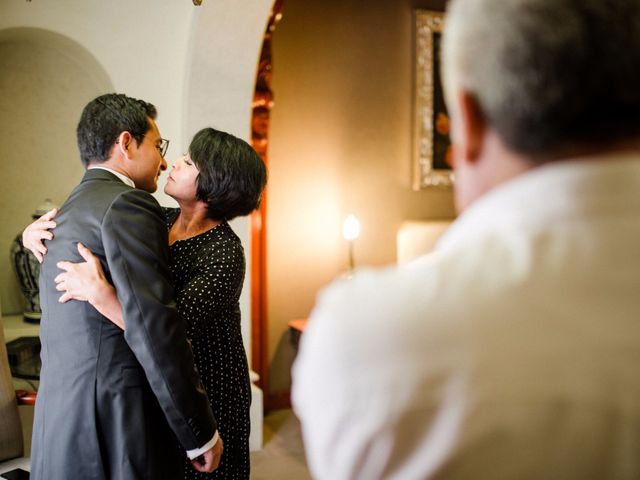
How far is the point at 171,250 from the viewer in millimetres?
1801

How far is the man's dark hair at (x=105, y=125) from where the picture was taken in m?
1.65

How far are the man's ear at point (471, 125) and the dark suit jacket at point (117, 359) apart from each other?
110 centimetres

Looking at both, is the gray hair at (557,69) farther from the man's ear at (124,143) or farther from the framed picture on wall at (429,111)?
the framed picture on wall at (429,111)

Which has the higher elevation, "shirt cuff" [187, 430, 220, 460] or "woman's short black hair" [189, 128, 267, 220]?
"woman's short black hair" [189, 128, 267, 220]

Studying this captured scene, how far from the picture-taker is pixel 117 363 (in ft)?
5.06

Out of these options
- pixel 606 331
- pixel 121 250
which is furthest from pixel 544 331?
pixel 121 250

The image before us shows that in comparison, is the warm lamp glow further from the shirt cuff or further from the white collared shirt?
the white collared shirt

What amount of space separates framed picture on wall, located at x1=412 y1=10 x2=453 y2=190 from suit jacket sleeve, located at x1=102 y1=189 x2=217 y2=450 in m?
3.23

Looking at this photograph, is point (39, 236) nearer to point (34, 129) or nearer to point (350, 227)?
point (34, 129)

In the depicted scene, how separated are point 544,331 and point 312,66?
3811 millimetres

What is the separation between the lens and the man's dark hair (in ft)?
5.41

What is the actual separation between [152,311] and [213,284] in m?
0.25

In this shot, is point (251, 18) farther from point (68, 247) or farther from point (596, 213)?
point (596, 213)

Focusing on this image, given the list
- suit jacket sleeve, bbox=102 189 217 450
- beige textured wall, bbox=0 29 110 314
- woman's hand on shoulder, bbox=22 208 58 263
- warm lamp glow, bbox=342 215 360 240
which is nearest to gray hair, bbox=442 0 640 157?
suit jacket sleeve, bbox=102 189 217 450
